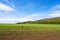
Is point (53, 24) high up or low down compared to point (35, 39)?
up

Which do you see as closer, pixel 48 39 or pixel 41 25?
pixel 48 39

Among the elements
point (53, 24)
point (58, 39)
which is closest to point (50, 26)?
point (53, 24)

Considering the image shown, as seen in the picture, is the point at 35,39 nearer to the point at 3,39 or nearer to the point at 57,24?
the point at 3,39

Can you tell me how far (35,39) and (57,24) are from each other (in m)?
4.27

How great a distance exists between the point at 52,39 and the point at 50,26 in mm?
3913

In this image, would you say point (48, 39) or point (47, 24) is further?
point (47, 24)

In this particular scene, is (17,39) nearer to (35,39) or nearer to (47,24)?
(35,39)

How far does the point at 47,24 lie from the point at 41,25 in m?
0.39

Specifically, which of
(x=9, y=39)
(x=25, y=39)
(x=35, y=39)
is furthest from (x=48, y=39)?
(x=9, y=39)

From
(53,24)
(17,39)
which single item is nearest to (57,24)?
(53,24)

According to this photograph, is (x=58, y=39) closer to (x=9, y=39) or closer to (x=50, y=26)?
(x=9, y=39)

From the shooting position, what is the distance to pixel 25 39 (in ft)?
15.4

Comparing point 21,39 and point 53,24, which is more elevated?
point 53,24

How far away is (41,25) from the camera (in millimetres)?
8570
